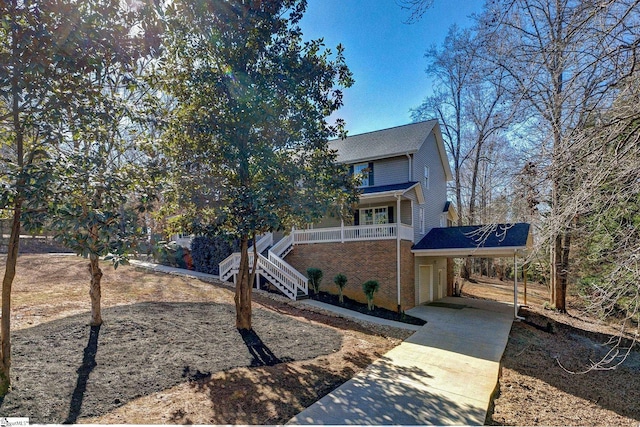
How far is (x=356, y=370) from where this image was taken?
6582 millimetres

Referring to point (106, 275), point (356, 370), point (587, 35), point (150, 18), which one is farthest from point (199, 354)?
point (106, 275)

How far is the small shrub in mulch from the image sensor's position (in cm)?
1200

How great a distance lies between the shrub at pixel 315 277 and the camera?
14.4 meters

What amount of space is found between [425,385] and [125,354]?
5.30 metres

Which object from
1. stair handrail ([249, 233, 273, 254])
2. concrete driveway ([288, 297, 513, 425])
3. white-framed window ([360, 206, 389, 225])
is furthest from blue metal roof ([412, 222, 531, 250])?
stair handrail ([249, 233, 273, 254])

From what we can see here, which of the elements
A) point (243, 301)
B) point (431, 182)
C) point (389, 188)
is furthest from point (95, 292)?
point (431, 182)

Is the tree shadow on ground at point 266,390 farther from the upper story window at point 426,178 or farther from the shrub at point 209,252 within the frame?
the upper story window at point 426,178

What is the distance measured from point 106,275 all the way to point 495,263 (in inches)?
1260

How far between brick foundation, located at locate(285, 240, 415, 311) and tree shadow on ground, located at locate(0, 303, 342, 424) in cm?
514

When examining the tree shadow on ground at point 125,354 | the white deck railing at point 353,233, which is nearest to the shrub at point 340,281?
the white deck railing at point 353,233

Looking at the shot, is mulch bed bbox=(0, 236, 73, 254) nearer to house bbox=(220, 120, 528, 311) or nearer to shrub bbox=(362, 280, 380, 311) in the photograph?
house bbox=(220, 120, 528, 311)

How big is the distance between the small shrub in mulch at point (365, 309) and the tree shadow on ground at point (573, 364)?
10.4ft

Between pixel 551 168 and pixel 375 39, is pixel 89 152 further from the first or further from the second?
pixel 375 39

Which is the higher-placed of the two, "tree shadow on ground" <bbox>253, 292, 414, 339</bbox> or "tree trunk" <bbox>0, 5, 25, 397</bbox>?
"tree trunk" <bbox>0, 5, 25, 397</bbox>
